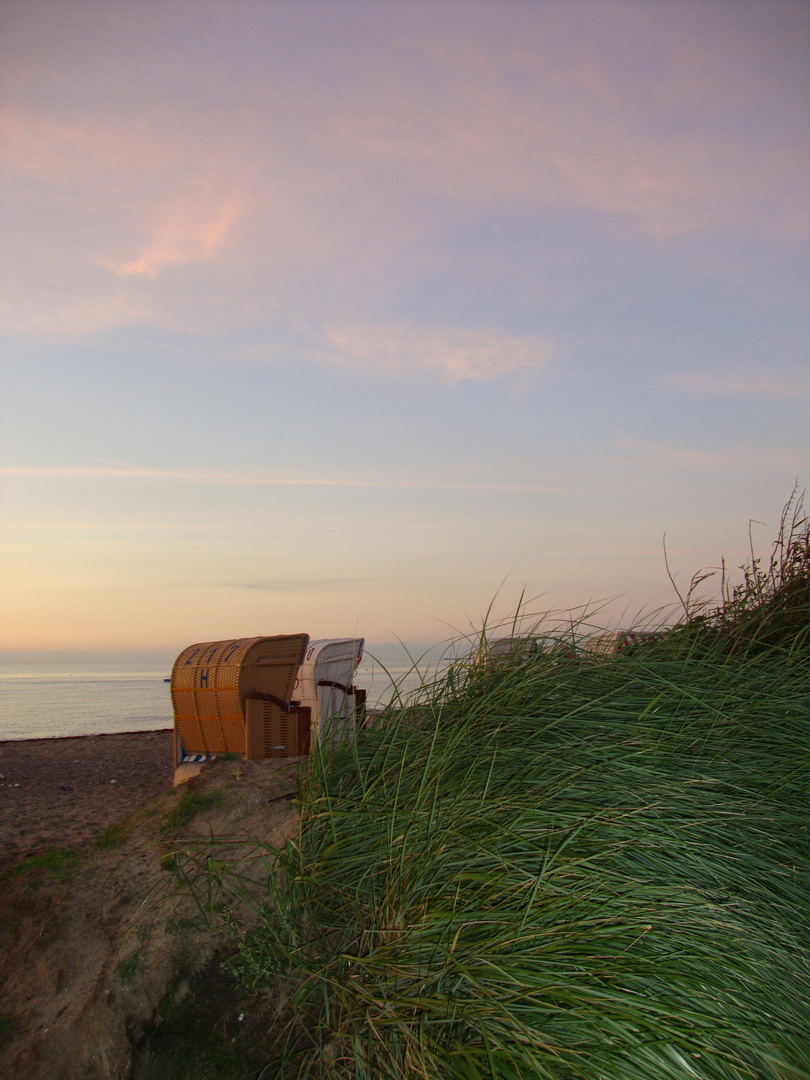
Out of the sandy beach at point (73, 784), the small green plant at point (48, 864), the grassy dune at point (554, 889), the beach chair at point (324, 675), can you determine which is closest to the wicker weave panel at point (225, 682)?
the beach chair at point (324, 675)

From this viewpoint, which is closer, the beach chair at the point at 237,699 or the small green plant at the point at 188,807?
the small green plant at the point at 188,807

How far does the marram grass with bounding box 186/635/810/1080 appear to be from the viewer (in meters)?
2.01

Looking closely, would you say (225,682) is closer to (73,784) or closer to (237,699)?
(237,699)

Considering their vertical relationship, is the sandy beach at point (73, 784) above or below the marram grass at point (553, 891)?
below

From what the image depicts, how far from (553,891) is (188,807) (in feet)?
8.16

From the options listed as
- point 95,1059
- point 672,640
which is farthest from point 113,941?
point 672,640

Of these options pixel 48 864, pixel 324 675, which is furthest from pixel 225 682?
pixel 48 864

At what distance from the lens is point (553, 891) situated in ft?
7.49

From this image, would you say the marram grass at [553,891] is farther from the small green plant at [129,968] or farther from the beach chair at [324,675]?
the beach chair at [324,675]

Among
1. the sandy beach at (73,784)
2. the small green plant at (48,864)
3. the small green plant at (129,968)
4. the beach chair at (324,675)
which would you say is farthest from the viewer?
the beach chair at (324,675)

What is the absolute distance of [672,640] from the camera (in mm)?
4180

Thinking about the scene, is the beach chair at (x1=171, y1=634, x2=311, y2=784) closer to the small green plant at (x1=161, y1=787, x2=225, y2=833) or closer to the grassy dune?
the small green plant at (x1=161, y1=787, x2=225, y2=833)

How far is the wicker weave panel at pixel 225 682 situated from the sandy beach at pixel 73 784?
2.34 feet

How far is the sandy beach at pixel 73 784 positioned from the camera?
5473mm
